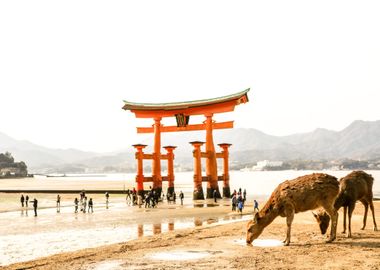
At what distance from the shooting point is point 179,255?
11.9 m

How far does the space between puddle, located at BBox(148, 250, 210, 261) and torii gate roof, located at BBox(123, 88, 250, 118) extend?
2785cm

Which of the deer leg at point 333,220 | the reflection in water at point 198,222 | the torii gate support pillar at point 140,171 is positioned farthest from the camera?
the torii gate support pillar at point 140,171

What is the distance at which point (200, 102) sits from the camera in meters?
41.0

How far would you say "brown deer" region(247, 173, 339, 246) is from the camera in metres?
12.8

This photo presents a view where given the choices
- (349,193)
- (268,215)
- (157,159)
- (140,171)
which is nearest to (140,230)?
(268,215)

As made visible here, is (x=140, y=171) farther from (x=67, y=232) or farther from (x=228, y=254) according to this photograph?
(x=228, y=254)

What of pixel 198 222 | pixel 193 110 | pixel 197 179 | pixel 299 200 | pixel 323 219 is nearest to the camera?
pixel 299 200

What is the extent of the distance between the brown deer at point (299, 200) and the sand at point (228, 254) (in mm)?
675

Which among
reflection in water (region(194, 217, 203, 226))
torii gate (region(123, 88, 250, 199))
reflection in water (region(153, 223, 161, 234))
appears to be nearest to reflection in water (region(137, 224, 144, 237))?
reflection in water (region(153, 223, 161, 234))

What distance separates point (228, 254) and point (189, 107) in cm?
3078

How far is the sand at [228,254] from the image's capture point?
1032 cm

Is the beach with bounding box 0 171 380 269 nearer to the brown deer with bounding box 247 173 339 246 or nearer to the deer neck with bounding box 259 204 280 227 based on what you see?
the brown deer with bounding box 247 173 339 246

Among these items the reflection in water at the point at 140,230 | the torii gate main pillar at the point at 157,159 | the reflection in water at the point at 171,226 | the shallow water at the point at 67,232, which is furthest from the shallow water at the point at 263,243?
the torii gate main pillar at the point at 157,159

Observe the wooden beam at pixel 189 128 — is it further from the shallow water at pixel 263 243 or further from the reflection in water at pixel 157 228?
the shallow water at pixel 263 243
